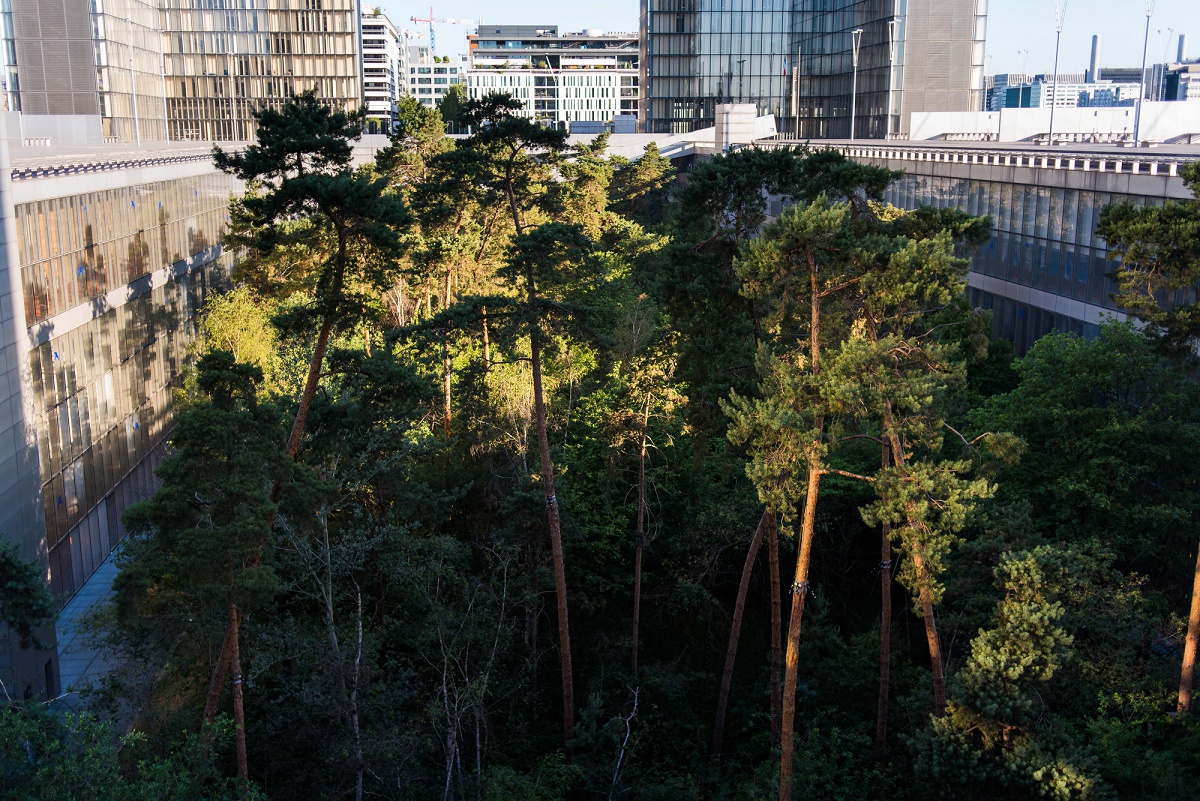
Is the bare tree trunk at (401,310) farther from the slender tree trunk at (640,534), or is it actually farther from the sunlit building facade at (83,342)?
the slender tree trunk at (640,534)

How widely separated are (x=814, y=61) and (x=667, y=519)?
10200 centimetres

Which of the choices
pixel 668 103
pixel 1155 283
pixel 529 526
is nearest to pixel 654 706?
pixel 529 526

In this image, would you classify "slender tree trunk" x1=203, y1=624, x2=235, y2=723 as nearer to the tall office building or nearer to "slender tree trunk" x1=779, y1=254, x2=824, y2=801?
"slender tree trunk" x1=779, y1=254, x2=824, y2=801

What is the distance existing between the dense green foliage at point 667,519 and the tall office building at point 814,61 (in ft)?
241

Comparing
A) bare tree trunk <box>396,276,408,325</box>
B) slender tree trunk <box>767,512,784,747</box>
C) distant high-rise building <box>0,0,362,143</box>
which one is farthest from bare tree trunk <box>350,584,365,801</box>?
distant high-rise building <box>0,0,362,143</box>

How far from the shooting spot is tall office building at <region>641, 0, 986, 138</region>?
97625 mm

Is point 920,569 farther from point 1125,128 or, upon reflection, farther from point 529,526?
point 1125,128

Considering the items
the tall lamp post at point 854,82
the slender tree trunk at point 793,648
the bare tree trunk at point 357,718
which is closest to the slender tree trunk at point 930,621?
the slender tree trunk at point 793,648

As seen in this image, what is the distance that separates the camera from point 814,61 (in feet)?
399

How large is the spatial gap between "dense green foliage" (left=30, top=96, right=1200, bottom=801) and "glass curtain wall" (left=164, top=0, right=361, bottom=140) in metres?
84.5

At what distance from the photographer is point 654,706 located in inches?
989

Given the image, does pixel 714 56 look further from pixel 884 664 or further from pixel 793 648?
pixel 793 648

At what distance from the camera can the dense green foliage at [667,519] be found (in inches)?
669

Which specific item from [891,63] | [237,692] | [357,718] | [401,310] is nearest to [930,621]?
[357,718]
